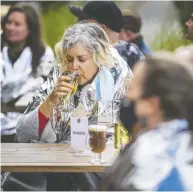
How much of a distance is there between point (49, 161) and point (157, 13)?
337cm

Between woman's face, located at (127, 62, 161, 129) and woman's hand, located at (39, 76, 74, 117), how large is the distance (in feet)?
4.68

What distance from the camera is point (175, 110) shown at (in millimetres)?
2260

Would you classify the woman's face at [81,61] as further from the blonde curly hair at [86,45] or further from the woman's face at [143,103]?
the woman's face at [143,103]

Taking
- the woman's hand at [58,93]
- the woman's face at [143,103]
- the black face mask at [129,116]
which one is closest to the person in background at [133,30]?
the woman's hand at [58,93]

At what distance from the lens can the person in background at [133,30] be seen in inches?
253

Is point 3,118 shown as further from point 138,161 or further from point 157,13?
point 138,161

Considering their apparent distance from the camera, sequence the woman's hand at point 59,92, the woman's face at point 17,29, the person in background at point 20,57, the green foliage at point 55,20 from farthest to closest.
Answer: the green foliage at point 55,20, the woman's face at point 17,29, the person in background at point 20,57, the woman's hand at point 59,92

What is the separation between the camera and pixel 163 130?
7.52 ft

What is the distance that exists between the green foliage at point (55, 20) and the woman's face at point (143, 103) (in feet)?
13.7

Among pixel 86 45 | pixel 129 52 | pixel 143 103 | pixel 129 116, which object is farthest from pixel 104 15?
pixel 143 103

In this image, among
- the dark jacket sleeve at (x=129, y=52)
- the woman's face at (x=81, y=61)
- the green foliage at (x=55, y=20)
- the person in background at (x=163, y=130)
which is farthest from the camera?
the green foliage at (x=55, y=20)

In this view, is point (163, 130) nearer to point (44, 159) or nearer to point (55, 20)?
point (44, 159)

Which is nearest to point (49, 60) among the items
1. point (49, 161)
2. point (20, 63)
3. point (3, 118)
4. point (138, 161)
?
point (20, 63)

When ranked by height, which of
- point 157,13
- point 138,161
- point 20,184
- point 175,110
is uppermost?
point 157,13
